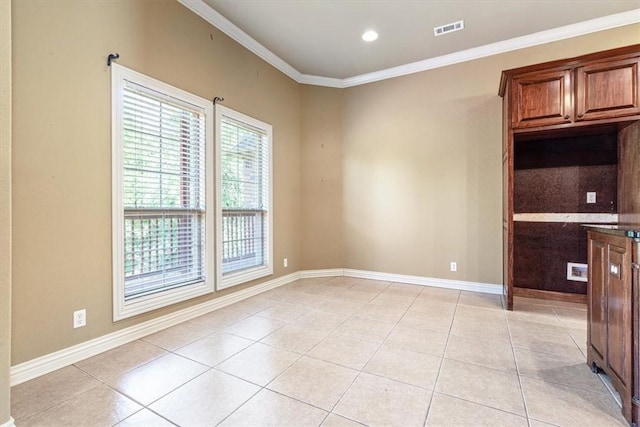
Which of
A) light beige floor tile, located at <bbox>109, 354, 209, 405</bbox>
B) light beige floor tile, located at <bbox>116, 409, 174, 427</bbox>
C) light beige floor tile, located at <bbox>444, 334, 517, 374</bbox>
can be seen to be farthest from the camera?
light beige floor tile, located at <bbox>444, 334, 517, 374</bbox>

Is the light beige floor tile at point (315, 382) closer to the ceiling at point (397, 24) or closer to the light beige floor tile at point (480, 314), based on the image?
the light beige floor tile at point (480, 314)

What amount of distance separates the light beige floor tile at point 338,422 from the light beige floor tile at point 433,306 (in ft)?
6.19

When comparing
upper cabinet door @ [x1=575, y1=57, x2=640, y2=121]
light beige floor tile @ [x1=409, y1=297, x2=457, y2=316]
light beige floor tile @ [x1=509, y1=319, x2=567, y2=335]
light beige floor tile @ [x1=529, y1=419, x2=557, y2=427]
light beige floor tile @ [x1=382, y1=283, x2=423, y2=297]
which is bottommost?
light beige floor tile @ [x1=529, y1=419, x2=557, y2=427]

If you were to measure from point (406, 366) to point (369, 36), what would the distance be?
353 centimetres

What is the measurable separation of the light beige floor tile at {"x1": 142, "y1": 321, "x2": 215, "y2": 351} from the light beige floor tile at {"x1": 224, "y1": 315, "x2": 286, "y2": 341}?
218mm

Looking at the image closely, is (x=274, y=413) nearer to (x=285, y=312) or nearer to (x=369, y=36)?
(x=285, y=312)

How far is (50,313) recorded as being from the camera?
197 centimetres

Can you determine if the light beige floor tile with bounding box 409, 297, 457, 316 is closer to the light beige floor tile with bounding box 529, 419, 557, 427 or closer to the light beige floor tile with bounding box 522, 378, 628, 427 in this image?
the light beige floor tile with bounding box 522, 378, 628, 427

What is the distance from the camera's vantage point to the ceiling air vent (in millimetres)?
3254

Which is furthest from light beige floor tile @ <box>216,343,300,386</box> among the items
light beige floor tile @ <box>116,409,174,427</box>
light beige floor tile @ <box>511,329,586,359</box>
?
light beige floor tile @ <box>511,329,586,359</box>

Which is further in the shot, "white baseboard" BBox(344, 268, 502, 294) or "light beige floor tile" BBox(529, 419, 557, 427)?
"white baseboard" BBox(344, 268, 502, 294)

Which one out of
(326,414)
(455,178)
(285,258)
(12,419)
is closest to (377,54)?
(455,178)

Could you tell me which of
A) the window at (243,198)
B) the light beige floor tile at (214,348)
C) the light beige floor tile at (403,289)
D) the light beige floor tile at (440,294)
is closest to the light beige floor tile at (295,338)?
the light beige floor tile at (214,348)

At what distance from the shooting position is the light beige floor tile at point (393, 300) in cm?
330
